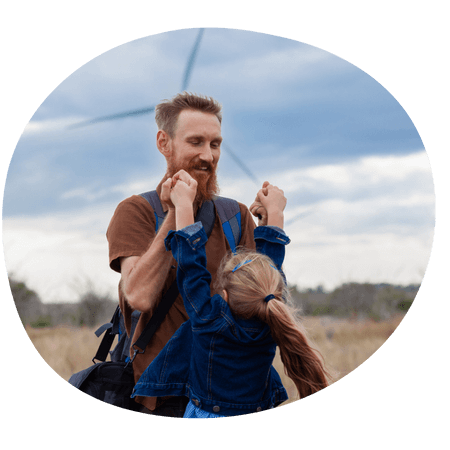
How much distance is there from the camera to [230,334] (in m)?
3.85

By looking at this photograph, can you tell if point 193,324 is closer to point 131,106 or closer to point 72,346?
point 72,346

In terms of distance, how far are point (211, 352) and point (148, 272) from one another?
833 mm

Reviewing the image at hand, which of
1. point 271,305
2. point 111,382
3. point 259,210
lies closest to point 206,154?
point 259,210

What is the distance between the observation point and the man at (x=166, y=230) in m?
4.12

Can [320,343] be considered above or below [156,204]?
below

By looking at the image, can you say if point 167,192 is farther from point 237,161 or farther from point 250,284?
point 250,284

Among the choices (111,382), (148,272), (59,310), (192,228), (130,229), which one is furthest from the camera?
(59,310)

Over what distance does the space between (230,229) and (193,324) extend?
3.01ft

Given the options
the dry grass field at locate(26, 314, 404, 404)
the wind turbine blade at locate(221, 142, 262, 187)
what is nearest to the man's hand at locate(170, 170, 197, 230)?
the wind turbine blade at locate(221, 142, 262, 187)

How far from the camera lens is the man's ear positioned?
4.36 m

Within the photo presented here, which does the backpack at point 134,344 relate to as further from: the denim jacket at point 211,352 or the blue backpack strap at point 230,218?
the denim jacket at point 211,352

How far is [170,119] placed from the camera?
436cm

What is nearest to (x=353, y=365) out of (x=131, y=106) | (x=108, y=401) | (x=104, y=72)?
(x=108, y=401)

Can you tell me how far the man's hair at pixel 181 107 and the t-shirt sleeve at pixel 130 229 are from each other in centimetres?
70
